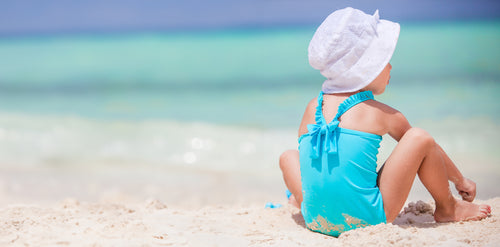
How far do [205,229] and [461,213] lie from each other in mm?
993

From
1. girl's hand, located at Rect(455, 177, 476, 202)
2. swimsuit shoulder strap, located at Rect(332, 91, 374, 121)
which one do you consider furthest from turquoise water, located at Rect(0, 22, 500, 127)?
swimsuit shoulder strap, located at Rect(332, 91, 374, 121)

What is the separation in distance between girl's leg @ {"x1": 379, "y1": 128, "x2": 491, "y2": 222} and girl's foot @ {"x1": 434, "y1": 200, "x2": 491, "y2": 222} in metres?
0.04

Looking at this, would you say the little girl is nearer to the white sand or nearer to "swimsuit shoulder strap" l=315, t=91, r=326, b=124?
"swimsuit shoulder strap" l=315, t=91, r=326, b=124

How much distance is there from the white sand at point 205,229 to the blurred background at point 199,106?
79 centimetres

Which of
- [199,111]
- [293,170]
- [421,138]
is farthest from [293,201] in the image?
[199,111]

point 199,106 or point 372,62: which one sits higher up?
point 199,106

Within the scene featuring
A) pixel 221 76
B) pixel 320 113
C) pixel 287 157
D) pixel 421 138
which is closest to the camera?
pixel 421 138

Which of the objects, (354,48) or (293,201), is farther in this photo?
(293,201)

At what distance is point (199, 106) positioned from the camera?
6680 mm

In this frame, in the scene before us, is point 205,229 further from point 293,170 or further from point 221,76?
point 221,76

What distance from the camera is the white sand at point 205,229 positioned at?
166cm

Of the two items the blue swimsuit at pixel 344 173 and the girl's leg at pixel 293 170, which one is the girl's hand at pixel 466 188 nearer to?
the blue swimsuit at pixel 344 173

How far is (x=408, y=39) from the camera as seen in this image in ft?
42.1

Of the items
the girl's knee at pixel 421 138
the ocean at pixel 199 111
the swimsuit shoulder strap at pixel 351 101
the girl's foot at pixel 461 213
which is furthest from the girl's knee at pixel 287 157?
the ocean at pixel 199 111
